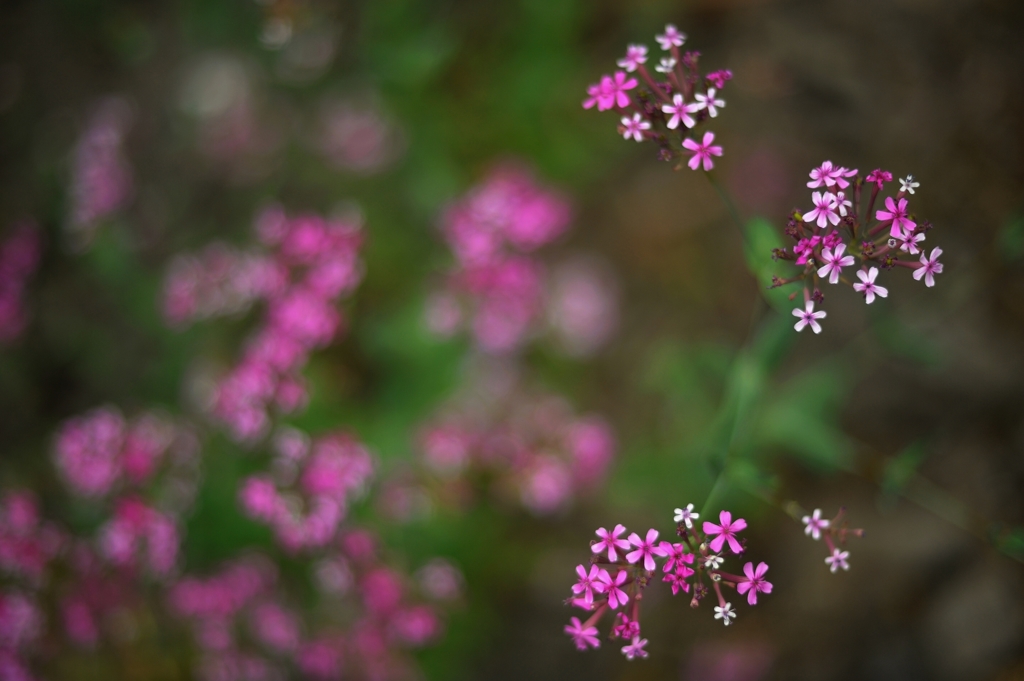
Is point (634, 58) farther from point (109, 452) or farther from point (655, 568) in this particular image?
point (109, 452)

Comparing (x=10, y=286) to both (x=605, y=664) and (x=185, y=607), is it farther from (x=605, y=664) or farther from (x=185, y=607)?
(x=605, y=664)

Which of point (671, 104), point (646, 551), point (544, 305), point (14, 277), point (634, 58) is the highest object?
point (544, 305)

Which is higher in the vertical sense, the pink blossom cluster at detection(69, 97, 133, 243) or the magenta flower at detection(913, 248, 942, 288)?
the pink blossom cluster at detection(69, 97, 133, 243)

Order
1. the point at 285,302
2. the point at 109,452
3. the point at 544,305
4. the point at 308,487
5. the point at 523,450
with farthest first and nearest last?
the point at 544,305 → the point at 523,450 → the point at 109,452 → the point at 285,302 → the point at 308,487

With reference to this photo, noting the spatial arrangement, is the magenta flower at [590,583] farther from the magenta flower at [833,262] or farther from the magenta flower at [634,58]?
the magenta flower at [634,58]

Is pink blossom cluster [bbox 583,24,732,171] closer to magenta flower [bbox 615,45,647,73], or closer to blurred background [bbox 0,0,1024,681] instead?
magenta flower [bbox 615,45,647,73]

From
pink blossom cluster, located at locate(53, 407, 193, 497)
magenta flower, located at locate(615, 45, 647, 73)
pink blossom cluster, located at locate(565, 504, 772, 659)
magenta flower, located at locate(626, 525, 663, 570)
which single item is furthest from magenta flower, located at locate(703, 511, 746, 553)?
pink blossom cluster, located at locate(53, 407, 193, 497)

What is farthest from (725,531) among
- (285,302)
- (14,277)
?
(14,277)
